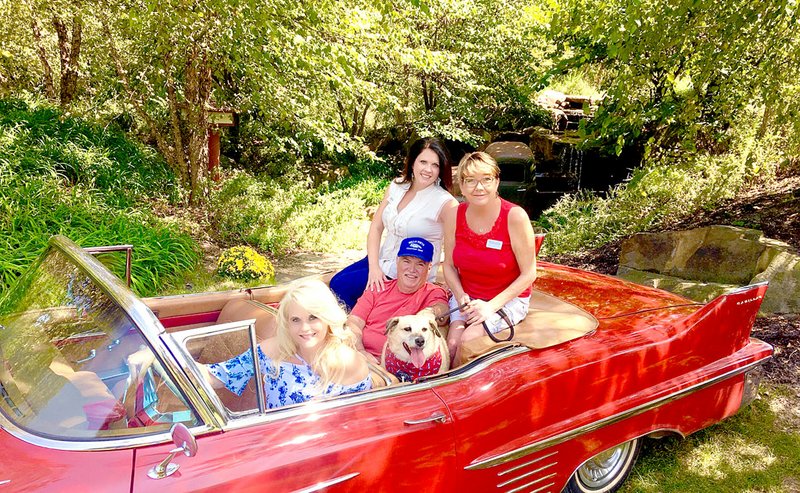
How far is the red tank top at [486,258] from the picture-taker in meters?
2.90

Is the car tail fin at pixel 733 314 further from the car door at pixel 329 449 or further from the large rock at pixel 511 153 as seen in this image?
the large rock at pixel 511 153

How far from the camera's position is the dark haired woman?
3.25m

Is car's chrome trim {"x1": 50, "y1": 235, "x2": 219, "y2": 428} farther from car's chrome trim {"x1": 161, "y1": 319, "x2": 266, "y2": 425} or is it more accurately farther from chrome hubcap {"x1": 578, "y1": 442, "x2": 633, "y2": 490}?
chrome hubcap {"x1": 578, "y1": 442, "x2": 633, "y2": 490}

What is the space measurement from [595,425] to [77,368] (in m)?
2.03

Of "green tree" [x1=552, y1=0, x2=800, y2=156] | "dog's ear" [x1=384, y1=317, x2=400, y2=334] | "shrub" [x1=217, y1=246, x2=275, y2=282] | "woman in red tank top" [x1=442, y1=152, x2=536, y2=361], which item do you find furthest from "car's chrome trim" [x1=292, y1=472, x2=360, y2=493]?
"shrub" [x1=217, y1=246, x2=275, y2=282]

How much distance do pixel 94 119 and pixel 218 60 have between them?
3.26 metres

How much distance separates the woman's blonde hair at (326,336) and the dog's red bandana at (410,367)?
16.5 inches

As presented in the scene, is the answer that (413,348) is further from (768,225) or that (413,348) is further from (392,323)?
(768,225)

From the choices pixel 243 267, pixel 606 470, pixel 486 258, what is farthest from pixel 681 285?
pixel 243 267

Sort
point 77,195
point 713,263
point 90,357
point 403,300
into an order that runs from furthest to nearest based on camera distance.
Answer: point 77,195 < point 713,263 < point 403,300 < point 90,357

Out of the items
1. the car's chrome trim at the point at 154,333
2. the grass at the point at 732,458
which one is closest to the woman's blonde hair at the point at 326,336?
the car's chrome trim at the point at 154,333

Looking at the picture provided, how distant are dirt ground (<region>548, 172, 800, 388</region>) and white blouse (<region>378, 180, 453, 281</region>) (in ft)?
8.98

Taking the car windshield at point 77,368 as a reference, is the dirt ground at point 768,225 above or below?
below

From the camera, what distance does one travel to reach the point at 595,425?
8.27ft
